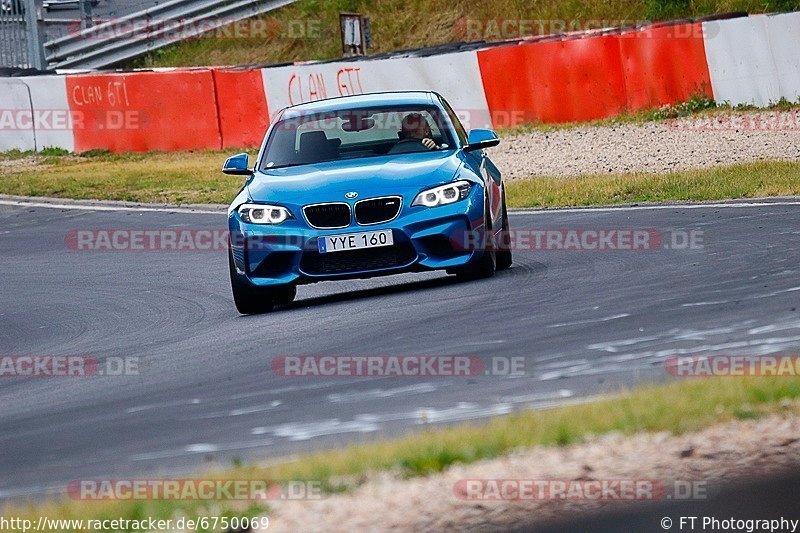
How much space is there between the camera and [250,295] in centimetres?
1138

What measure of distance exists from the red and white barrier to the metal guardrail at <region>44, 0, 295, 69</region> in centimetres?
904

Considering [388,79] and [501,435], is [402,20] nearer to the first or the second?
[388,79]

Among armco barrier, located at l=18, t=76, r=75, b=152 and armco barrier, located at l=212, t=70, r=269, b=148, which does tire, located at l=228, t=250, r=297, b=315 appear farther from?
armco barrier, located at l=18, t=76, r=75, b=152

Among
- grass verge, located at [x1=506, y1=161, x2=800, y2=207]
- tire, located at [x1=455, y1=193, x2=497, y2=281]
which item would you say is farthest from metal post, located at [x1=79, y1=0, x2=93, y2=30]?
tire, located at [x1=455, y1=193, x2=497, y2=281]

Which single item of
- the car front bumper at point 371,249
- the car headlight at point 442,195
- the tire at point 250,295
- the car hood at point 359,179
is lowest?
the tire at point 250,295

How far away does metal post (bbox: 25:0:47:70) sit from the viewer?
37469mm

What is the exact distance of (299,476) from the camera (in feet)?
18.3

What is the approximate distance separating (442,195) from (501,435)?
205 inches

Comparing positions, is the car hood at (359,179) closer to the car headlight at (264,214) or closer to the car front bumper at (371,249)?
the car headlight at (264,214)

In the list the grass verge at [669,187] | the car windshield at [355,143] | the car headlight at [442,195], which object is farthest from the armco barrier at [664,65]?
the car headlight at [442,195]

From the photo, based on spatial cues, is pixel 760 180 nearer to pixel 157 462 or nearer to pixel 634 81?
pixel 634 81

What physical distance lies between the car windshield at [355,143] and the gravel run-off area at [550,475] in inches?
252

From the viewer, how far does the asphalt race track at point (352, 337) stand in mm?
6918

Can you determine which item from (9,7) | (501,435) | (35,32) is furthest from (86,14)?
(501,435)
